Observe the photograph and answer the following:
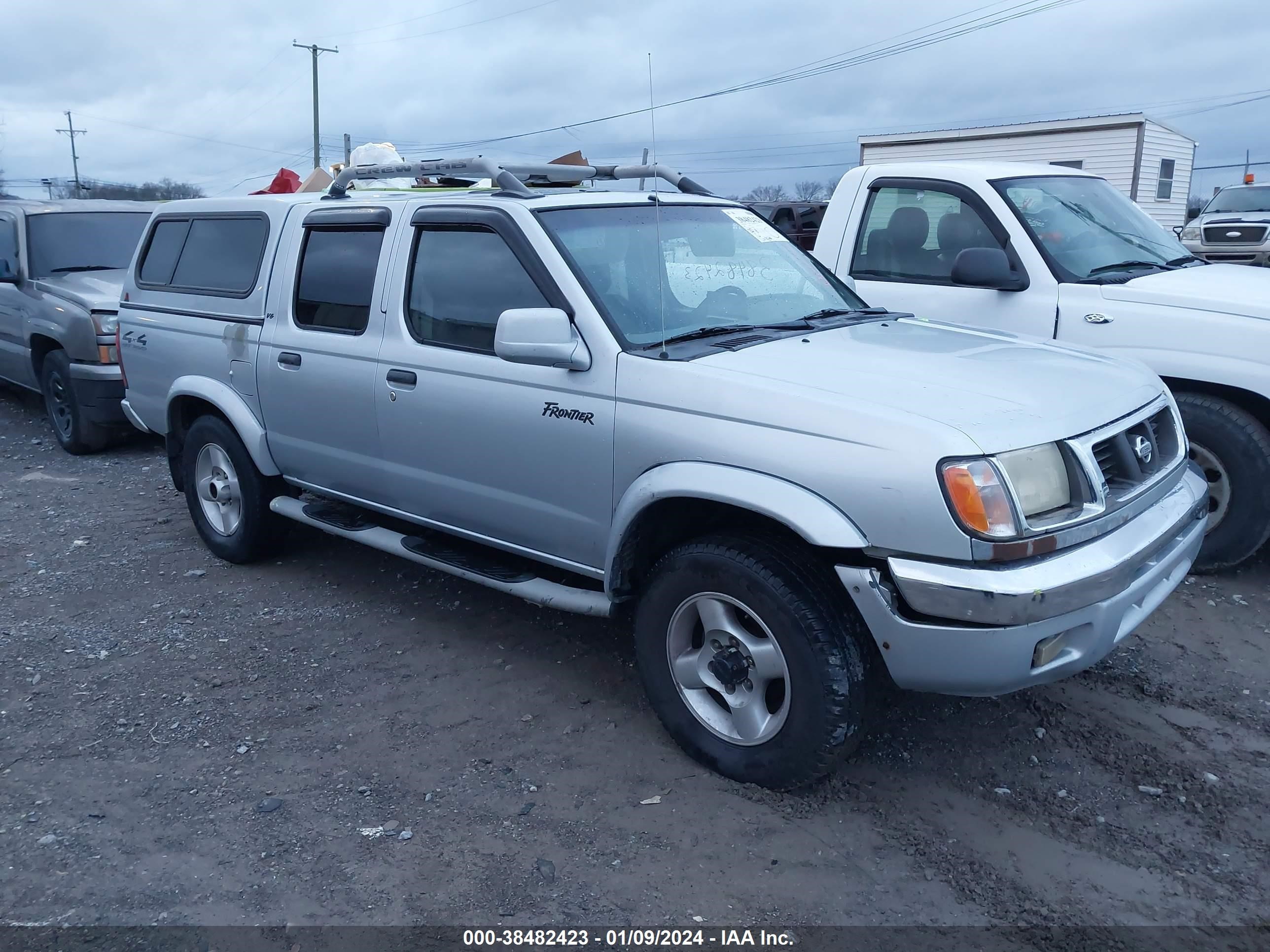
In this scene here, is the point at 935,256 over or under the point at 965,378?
over

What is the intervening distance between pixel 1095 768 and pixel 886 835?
34.7 inches

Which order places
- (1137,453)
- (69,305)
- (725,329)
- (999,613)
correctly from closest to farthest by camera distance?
(999,613)
(1137,453)
(725,329)
(69,305)

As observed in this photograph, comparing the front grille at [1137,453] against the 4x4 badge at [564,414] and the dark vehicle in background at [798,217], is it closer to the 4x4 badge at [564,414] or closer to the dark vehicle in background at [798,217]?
the 4x4 badge at [564,414]

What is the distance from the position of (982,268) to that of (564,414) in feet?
8.67

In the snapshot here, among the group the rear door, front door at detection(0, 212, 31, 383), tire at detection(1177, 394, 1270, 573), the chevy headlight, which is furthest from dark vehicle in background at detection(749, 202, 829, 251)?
the chevy headlight

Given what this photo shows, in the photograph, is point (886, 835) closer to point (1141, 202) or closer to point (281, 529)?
point (281, 529)

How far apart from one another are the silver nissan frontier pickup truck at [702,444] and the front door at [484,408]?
1 cm

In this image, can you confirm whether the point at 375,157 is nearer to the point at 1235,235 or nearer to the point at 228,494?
the point at 228,494

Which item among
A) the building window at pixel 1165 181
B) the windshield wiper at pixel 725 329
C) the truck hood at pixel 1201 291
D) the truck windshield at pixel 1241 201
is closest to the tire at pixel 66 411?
the windshield wiper at pixel 725 329

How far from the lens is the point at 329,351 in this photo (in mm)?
4590

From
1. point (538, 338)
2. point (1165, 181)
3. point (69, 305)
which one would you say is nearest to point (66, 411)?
point (69, 305)

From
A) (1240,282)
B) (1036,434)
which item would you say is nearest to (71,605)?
(1036,434)

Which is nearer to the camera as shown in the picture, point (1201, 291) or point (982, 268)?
point (1201, 291)

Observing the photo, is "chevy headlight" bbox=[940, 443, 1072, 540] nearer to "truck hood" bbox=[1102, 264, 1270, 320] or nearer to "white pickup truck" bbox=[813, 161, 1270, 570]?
"white pickup truck" bbox=[813, 161, 1270, 570]
